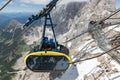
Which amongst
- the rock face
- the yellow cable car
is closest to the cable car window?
the yellow cable car

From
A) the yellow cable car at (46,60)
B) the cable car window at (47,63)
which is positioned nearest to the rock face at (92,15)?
the cable car window at (47,63)

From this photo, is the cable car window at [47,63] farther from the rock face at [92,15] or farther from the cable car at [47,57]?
the rock face at [92,15]

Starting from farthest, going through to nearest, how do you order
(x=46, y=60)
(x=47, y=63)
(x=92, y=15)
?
(x=92, y=15)
(x=47, y=63)
(x=46, y=60)

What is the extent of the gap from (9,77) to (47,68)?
144026mm

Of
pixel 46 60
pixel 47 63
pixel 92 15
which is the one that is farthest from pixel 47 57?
pixel 92 15

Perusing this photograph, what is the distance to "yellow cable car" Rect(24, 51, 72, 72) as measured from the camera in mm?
18288

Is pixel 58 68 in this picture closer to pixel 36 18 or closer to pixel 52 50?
pixel 52 50

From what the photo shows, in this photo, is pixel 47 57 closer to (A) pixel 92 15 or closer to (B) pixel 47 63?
(B) pixel 47 63

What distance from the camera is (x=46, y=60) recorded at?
18.8 metres

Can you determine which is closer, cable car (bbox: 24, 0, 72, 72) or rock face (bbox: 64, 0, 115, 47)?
cable car (bbox: 24, 0, 72, 72)

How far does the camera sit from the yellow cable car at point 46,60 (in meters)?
18.3

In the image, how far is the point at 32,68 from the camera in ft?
64.5

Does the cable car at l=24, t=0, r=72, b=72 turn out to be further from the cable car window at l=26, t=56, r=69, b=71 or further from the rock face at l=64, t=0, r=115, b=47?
the rock face at l=64, t=0, r=115, b=47

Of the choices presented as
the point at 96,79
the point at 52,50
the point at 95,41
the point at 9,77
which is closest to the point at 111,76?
the point at 96,79
